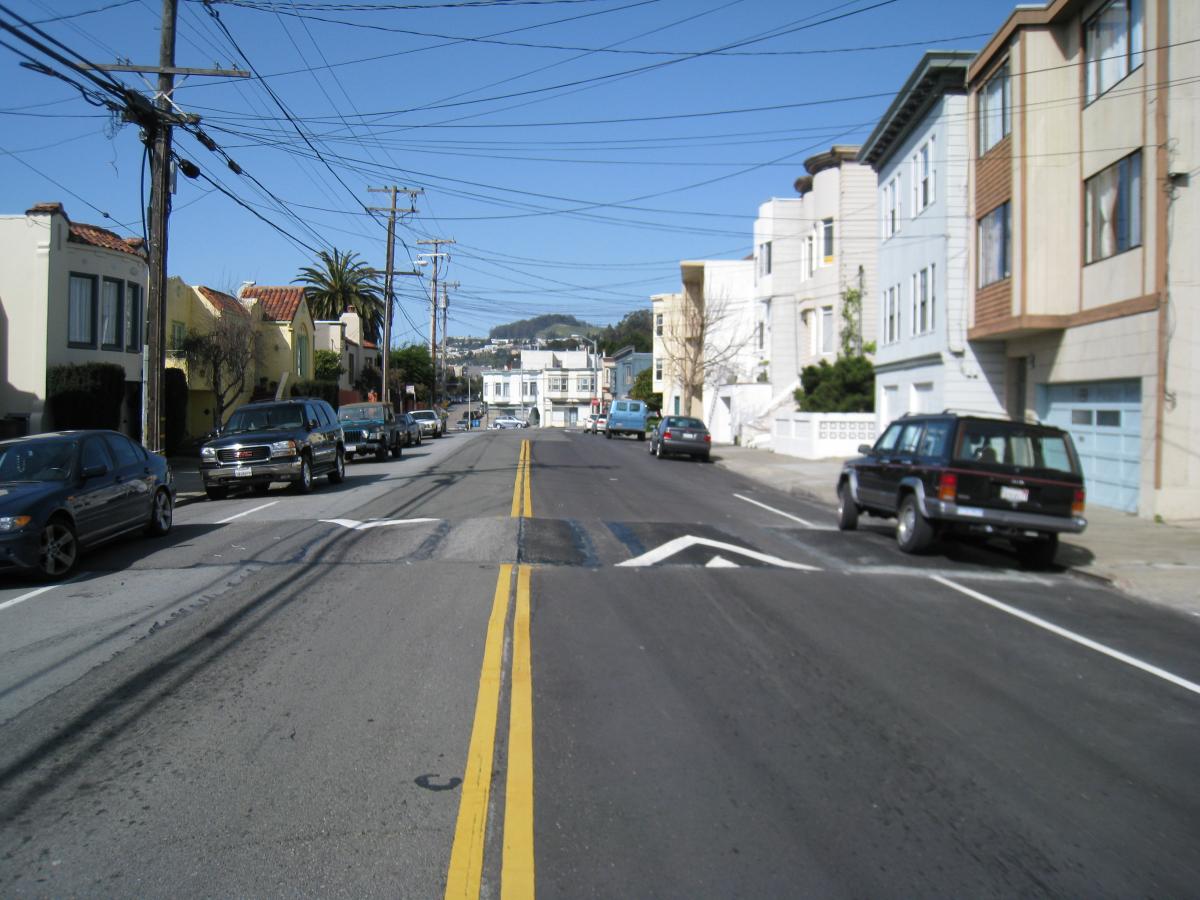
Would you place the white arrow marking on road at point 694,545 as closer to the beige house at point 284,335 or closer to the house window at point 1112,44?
the house window at point 1112,44

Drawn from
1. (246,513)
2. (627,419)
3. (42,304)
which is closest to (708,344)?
(627,419)

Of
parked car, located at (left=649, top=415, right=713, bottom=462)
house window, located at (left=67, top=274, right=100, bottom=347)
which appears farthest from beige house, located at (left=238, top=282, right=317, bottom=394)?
parked car, located at (left=649, top=415, right=713, bottom=462)

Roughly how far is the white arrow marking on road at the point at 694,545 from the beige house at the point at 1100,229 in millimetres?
7773

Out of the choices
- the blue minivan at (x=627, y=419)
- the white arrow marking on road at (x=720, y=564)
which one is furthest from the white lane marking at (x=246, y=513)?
the blue minivan at (x=627, y=419)

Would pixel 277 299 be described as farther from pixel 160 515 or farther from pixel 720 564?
pixel 720 564

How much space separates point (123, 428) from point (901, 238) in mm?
23298

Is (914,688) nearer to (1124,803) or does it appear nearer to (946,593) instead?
(1124,803)

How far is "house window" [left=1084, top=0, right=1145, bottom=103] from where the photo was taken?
17.3 meters

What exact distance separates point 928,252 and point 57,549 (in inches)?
873

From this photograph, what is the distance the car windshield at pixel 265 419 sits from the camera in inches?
811

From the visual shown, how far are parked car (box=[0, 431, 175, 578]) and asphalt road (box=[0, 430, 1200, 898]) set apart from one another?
414mm

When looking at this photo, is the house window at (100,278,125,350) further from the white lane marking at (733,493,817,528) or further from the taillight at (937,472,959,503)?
the taillight at (937,472,959,503)

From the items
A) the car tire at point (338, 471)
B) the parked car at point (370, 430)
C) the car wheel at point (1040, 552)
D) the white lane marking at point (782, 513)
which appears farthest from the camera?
the parked car at point (370, 430)

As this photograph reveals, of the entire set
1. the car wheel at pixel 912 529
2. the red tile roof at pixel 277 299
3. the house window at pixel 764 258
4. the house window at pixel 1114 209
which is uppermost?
the house window at pixel 764 258
